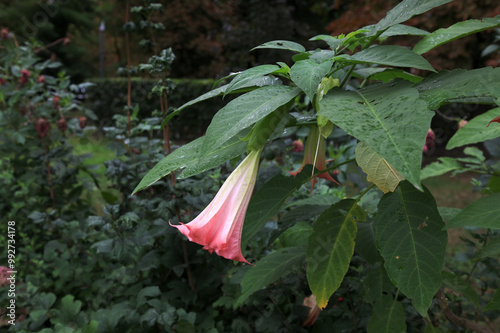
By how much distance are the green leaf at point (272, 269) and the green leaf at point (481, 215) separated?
0.35m

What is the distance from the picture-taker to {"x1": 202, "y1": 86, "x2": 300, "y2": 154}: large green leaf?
0.53 metres

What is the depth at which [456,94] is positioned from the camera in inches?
20.4

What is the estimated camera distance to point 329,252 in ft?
2.38

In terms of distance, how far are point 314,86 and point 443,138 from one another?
540 centimetres

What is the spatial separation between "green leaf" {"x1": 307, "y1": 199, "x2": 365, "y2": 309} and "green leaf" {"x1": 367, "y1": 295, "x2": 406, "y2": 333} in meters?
0.21

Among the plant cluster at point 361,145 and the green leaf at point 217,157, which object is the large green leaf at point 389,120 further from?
the green leaf at point 217,157

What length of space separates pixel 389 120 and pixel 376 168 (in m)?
0.21

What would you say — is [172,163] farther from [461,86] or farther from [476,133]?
[476,133]

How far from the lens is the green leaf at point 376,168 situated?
0.67m

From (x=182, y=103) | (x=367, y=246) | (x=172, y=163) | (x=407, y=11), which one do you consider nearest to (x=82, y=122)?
(x=172, y=163)

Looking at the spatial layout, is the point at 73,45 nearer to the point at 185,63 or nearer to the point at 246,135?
the point at 185,63

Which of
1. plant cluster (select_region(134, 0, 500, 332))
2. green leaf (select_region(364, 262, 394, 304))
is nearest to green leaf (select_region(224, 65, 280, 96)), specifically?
plant cluster (select_region(134, 0, 500, 332))

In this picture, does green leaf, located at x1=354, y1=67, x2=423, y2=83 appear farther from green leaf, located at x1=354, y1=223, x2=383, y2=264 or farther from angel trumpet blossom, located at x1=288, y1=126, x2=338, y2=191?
green leaf, located at x1=354, y1=223, x2=383, y2=264

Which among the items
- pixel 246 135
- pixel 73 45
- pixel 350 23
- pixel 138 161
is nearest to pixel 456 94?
pixel 246 135
